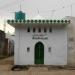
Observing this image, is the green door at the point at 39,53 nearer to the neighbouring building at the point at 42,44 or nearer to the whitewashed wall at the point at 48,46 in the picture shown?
the neighbouring building at the point at 42,44

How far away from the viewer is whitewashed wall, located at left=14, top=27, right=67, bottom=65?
A: 29.3 metres

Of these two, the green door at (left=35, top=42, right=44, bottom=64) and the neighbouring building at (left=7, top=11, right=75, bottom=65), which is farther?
the green door at (left=35, top=42, right=44, bottom=64)

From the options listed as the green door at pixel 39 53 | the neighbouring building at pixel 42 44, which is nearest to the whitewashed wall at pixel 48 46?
the neighbouring building at pixel 42 44

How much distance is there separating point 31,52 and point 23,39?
1607mm

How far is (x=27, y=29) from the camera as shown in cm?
2970

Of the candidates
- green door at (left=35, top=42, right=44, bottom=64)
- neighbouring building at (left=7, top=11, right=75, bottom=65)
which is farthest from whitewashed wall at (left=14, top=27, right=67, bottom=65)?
green door at (left=35, top=42, right=44, bottom=64)

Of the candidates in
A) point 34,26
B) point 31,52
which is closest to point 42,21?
point 34,26

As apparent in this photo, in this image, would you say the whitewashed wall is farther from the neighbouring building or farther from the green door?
the green door

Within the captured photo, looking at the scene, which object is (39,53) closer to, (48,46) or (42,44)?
(42,44)

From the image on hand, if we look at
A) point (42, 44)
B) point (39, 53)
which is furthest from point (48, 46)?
point (39, 53)

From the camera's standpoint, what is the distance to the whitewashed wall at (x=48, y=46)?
29.3 meters

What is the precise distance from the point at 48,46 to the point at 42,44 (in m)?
0.67

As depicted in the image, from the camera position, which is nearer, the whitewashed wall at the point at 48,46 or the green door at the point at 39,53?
the whitewashed wall at the point at 48,46

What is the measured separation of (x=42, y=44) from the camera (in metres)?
29.6
